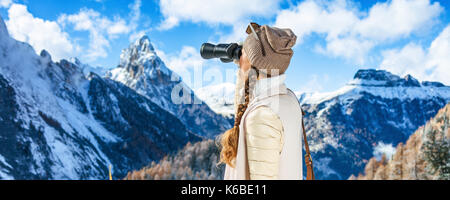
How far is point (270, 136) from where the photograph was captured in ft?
6.98

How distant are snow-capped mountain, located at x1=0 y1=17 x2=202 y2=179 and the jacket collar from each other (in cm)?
13532

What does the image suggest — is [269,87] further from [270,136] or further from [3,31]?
[3,31]

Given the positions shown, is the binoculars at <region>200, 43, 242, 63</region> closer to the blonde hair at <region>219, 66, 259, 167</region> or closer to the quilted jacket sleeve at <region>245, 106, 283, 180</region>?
the blonde hair at <region>219, 66, 259, 167</region>

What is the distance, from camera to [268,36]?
2.25 m

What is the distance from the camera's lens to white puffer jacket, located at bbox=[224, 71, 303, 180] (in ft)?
6.94

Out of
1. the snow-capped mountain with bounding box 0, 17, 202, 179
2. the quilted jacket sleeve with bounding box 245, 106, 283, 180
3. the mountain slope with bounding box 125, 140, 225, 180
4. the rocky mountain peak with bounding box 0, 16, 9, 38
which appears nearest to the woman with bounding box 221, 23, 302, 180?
the quilted jacket sleeve with bounding box 245, 106, 283, 180

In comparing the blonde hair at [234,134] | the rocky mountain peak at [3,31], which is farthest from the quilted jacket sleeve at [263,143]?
the rocky mountain peak at [3,31]

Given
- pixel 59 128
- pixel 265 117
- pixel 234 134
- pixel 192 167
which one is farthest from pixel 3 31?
pixel 265 117

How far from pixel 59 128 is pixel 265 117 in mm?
166941
